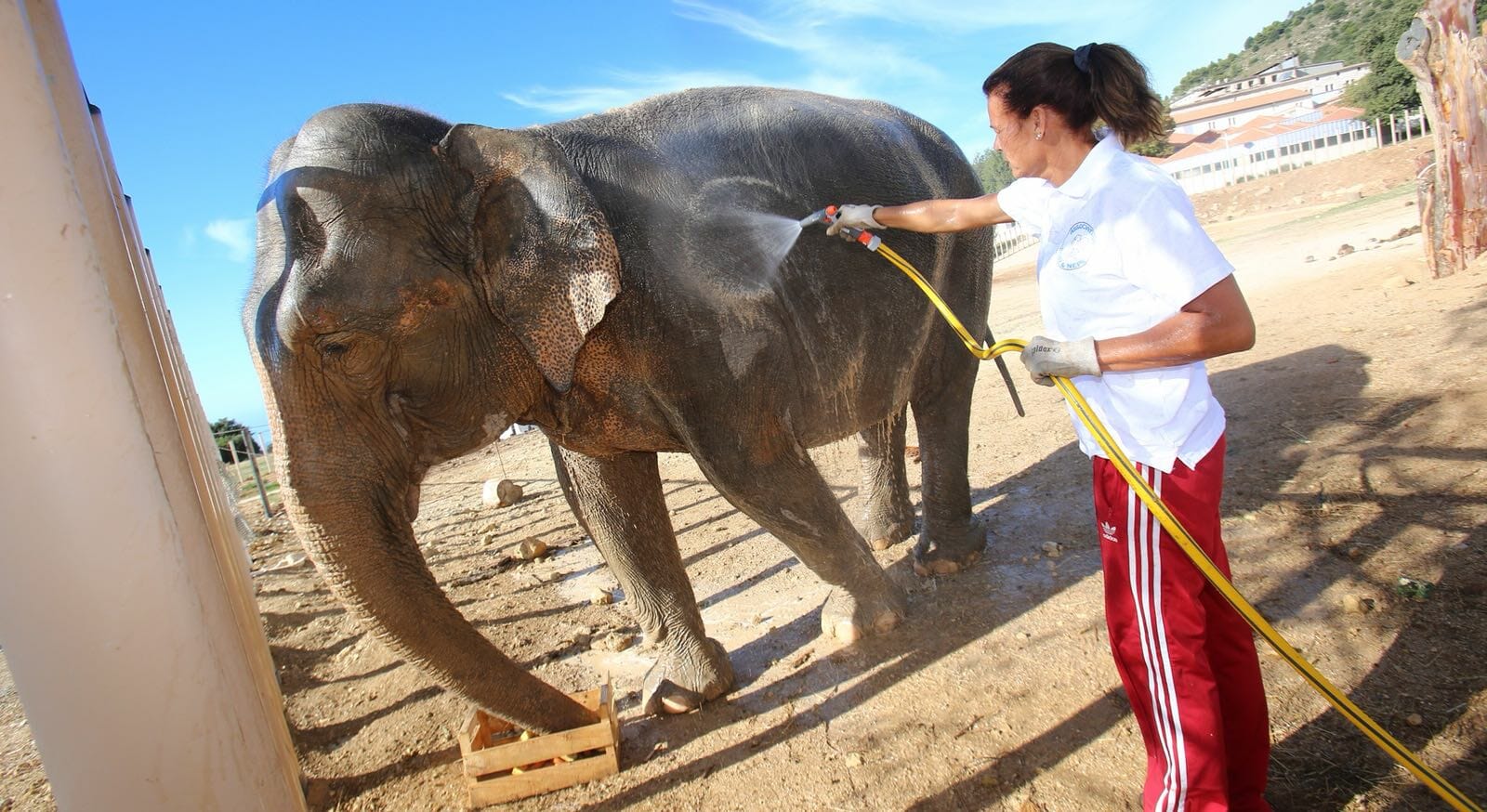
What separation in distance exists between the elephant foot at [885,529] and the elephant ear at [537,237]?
2.96m

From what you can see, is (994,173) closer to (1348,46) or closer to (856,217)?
(1348,46)

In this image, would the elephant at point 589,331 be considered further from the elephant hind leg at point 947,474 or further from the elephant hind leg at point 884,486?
the elephant hind leg at point 884,486

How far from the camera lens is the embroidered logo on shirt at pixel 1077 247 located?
76.6 inches

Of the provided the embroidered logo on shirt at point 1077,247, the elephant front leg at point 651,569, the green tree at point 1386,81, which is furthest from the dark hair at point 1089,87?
the green tree at point 1386,81

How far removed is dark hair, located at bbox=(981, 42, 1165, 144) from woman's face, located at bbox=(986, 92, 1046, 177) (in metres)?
0.04

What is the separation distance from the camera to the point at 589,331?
8.82 ft

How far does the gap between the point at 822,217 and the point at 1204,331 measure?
1797mm

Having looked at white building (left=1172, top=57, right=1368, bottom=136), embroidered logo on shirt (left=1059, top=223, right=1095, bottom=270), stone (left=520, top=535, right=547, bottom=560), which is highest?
white building (left=1172, top=57, right=1368, bottom=136)

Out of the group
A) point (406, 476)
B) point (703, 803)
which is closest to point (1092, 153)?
point (406, 476)

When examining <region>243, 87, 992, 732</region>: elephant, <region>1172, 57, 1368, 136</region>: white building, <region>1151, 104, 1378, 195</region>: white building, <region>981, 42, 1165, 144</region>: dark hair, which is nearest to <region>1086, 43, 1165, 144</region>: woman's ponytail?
<region>981, 42, 1165, 144</region>: dark hair

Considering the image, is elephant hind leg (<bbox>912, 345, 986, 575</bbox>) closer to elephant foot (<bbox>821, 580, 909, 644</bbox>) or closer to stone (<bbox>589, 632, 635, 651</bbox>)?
elephant foot (<bbox>821, 580, 909, 644</bbox>)

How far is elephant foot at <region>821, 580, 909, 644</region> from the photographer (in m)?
3.71

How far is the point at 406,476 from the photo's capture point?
2.60 m

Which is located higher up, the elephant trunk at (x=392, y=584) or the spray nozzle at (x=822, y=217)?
the spray nozzle at (x=822, y=217)
